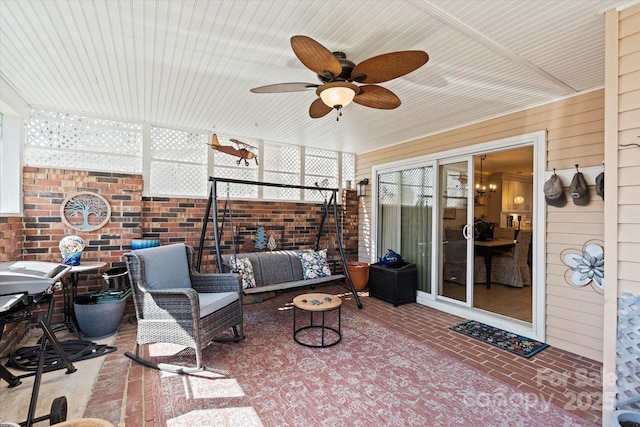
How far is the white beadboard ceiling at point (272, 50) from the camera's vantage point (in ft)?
6.07

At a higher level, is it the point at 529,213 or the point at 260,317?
the point at 529,213

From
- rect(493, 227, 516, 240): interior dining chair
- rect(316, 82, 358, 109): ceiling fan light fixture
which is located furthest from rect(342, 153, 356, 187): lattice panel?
rect(316, 82, 358, 109): ceiling fan light fixture

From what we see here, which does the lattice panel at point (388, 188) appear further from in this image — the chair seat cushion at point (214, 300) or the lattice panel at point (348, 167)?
the chair seat cushion at point (214, 300)

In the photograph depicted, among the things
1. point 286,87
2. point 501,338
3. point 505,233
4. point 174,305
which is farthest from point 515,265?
point 174,305

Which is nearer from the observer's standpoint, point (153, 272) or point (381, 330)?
point (153, 272)

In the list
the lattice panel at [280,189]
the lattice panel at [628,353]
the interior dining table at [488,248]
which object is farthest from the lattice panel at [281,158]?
the lattice panel at [628,353]

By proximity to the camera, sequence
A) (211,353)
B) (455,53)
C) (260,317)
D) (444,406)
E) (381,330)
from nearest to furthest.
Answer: (444,406) < (455,53) < (211,353) < (381,330) < (260,317)

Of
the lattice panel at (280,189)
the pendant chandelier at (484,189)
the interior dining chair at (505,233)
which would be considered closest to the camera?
the lattice panel at (280,189)

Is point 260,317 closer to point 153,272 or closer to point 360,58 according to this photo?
point 153,272

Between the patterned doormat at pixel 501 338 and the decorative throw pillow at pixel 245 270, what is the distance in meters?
2.55

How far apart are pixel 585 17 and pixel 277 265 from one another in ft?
12.9

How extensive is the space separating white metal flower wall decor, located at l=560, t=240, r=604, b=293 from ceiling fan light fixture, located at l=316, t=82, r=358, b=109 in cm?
273

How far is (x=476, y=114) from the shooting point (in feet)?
12.0

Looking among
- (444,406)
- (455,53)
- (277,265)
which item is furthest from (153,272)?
(455,53)
